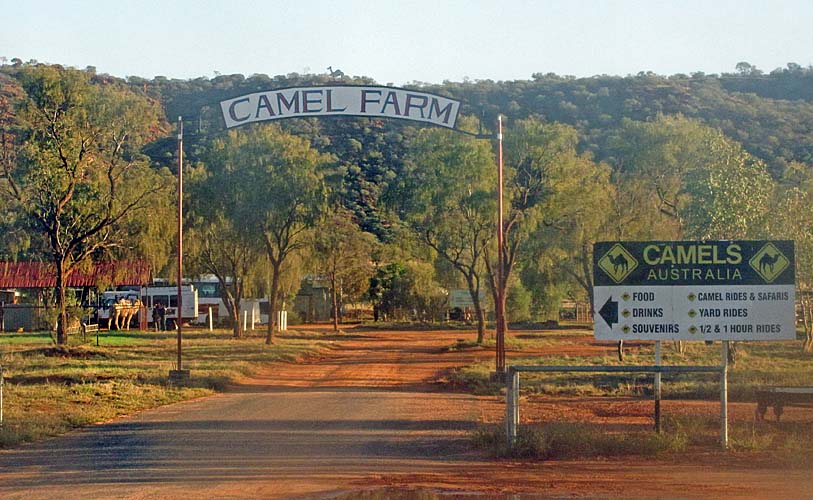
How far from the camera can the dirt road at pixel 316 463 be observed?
980 cm

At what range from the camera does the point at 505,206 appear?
36.4 m

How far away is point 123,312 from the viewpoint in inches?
2071

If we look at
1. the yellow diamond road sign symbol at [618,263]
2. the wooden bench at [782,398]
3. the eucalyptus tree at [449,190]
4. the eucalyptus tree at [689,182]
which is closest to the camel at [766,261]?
the yellow diamond road sign symbol at [618,263]

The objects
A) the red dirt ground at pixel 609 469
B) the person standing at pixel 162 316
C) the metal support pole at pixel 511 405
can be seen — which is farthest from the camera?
the person standing at pixel 162 316

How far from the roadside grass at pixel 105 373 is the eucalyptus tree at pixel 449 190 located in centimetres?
731

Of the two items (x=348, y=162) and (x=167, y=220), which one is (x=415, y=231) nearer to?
(x=167, y=220)

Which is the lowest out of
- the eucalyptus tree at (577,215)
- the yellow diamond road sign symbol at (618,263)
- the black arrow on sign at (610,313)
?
the black arrow on sign at (610,313)

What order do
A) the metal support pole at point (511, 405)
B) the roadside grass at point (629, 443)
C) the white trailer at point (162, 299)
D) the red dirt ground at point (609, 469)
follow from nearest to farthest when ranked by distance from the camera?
the red dirt ground at point (609, 469), the roadside grass at point (629, 443), the metal support pole at point (511, 405), the white trailer at point (162, 299)

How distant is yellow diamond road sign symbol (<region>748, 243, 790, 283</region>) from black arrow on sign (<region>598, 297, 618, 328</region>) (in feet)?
6.39

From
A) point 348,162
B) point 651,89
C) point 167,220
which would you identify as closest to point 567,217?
point 167,220

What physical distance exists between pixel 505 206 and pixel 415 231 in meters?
5.08

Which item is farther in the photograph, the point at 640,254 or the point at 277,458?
the point at 640,254

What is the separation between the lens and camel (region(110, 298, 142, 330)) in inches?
2047

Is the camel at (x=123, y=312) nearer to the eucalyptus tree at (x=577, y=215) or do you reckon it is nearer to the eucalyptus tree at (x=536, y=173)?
the eucalyptus tree at (x=536, y=173)
